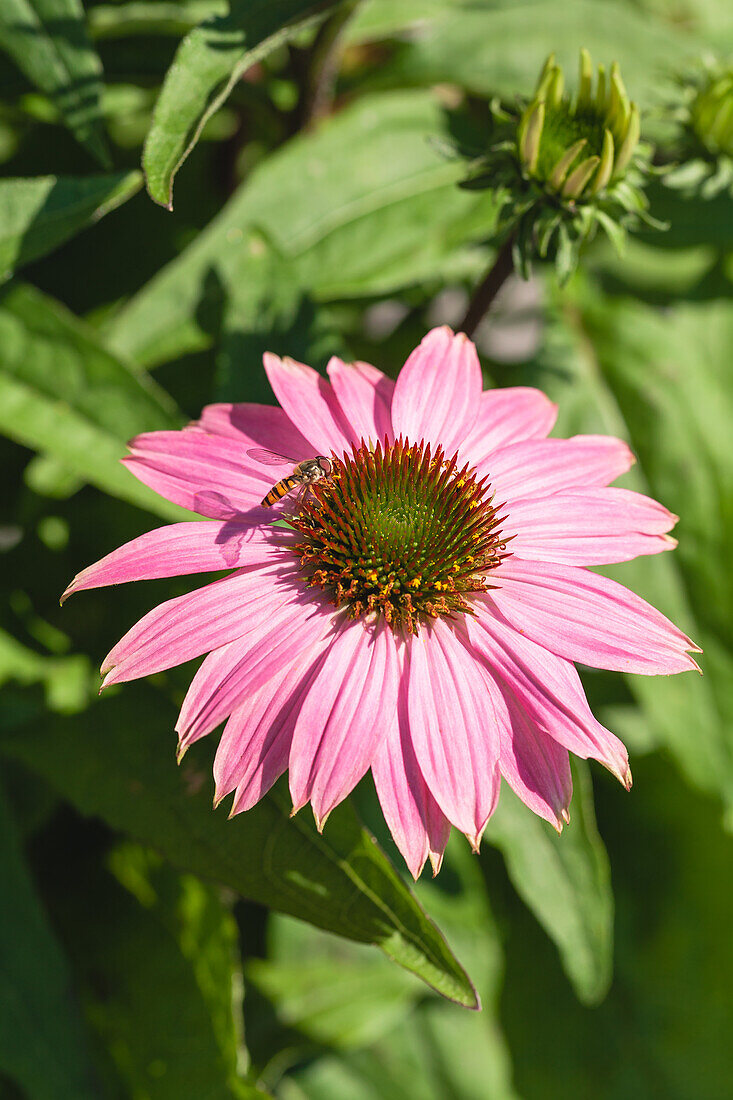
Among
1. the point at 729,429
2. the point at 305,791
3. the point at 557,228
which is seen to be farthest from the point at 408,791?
the point at 729,429

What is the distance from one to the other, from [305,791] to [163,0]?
0.90 meters

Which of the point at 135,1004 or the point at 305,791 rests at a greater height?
the point at 305,791

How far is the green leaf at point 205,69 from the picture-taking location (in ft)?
2.28

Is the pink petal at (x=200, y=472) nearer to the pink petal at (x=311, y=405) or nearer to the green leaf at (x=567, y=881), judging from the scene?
the pink petal at (x=311, y=405)

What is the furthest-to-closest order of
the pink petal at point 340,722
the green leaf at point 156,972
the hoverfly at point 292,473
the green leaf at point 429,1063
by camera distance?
the green leaf at point 429,1063 < the green leaf at point 156,972 < the hoverfly at point 292,473 < the pink petal at point 340,722

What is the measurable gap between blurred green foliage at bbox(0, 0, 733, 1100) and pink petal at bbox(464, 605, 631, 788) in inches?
5.8

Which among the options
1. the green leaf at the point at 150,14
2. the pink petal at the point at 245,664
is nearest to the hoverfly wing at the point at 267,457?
the pink petal at the point at 245,664

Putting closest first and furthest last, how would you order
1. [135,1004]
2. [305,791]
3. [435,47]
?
[305,791], [135,1004], [435,47]

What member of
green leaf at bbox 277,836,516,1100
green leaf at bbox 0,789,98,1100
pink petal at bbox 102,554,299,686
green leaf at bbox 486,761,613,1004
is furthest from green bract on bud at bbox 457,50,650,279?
green leaf at bbox 277,836,516,1100

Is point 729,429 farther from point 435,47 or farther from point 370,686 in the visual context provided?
point 370,686

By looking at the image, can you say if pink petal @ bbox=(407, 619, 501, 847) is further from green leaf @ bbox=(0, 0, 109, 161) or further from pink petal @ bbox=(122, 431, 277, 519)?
green leaf @ bbox=(0, 0, 109, 161)

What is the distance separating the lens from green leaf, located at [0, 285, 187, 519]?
87 centimetres

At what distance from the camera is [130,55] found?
1.13m

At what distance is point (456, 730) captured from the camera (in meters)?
0.62
